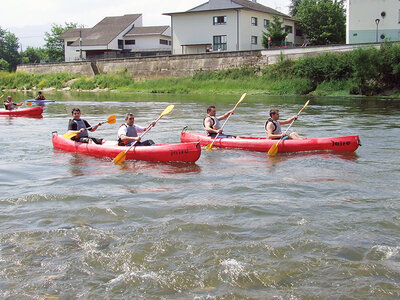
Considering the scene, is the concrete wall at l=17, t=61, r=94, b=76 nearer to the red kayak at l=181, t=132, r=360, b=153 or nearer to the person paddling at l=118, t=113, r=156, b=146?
the person paddling at l=118, t=113, r=156, b=146

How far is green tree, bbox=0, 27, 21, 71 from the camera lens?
258 feet

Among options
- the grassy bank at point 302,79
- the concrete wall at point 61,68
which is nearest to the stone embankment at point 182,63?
the concrete wall at point 61,68

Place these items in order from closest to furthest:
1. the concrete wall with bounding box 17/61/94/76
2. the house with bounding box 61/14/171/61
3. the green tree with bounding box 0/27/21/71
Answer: the concrete wall with bounding box 17/61/94/76 → the house with bounding box 61/14/171/61 → the green tree with bounding box 0/27/21/71

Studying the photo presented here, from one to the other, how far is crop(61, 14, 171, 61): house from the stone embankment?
4.04 meters

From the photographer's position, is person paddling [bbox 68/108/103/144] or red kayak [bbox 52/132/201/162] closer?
red kayak [bbox 52/132/201/162]

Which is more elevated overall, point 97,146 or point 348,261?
point 97,146

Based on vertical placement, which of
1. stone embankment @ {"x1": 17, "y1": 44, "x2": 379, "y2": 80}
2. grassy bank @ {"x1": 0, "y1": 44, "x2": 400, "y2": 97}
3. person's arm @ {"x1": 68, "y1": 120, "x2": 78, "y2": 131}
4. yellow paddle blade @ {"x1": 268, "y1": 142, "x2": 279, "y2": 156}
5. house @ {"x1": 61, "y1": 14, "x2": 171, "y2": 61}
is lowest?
yellow paddle blade @ {"x1": 268, "y1": 142, "x2": 279, "y2": 156}

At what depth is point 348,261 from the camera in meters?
5.17

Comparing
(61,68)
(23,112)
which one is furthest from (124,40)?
(23,112)

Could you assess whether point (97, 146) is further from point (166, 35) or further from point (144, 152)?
point (166, 35)

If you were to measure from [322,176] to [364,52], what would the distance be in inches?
949

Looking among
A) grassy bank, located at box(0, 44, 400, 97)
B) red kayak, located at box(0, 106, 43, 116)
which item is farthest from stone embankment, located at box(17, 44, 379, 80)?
red kayak, located at box(0, 106, 43, 116)

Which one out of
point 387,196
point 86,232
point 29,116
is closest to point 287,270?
point 86,232

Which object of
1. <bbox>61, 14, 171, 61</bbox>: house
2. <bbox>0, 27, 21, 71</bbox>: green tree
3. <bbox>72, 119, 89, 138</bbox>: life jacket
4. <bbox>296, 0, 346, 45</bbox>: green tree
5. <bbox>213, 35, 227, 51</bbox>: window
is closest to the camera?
<bbox>72, 119, 89, 138</bbox>: life jacket
